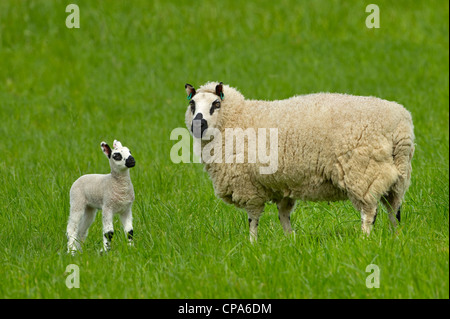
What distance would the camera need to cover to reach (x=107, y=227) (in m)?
6.04

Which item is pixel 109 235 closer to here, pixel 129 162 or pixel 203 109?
pixel 129 162

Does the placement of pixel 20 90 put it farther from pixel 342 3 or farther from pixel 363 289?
pixel 363 289

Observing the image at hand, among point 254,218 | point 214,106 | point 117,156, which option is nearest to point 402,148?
point 254,218

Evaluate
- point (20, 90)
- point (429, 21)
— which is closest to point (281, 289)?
point (20, 90)

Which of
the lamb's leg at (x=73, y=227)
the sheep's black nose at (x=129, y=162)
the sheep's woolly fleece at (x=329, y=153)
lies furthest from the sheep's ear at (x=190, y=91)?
the lamb's leg at (x=73, y=227)

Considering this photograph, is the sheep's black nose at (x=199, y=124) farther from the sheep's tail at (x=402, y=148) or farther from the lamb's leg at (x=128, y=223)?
the sheep's tail at (x=402, y=148)

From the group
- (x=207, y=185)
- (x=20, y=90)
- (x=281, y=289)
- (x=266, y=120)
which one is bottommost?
(x=281, y=289)

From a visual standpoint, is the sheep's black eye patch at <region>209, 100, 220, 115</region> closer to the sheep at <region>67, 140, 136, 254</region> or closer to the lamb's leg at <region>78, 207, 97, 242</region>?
the sheep at <region>67, 140, 136, 254</region>

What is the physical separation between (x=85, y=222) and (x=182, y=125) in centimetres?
557

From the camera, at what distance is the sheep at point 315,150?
6.00 m

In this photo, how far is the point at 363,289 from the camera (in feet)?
16.1

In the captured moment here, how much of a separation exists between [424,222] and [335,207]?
1420 mm

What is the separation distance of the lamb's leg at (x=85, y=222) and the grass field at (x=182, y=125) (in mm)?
183

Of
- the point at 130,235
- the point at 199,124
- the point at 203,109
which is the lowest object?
the point at 130,235
